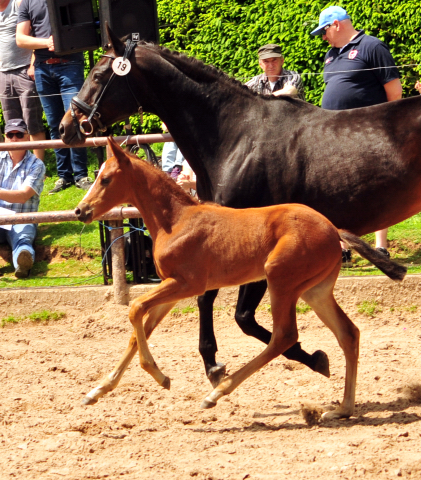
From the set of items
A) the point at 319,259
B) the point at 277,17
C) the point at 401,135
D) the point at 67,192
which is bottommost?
the point at 67,192

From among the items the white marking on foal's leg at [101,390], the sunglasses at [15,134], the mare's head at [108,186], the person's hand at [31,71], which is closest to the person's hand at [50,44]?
the person's hand at [31,71]

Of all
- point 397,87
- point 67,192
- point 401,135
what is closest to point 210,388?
point 401,135

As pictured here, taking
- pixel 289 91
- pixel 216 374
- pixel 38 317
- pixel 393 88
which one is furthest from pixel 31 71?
pixel 216 374

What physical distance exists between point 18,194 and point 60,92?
164 centimetres

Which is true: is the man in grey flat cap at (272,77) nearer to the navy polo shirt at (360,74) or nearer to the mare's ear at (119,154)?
the navy polo shirt at (360,74)

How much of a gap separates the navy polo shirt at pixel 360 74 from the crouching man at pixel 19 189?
126 inches

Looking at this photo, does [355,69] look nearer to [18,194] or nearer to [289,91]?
[289,91]

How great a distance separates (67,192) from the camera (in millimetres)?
Answer: 8812

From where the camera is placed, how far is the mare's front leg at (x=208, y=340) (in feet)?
15.6

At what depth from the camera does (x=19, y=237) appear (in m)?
7.55

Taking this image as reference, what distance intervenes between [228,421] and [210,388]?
0.63 m

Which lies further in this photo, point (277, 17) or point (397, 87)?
point (277, 17)

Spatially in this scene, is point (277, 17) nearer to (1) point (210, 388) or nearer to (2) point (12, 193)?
(2) point (12, 193)

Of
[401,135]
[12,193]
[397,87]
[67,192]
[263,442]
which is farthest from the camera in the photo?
[67,192]
